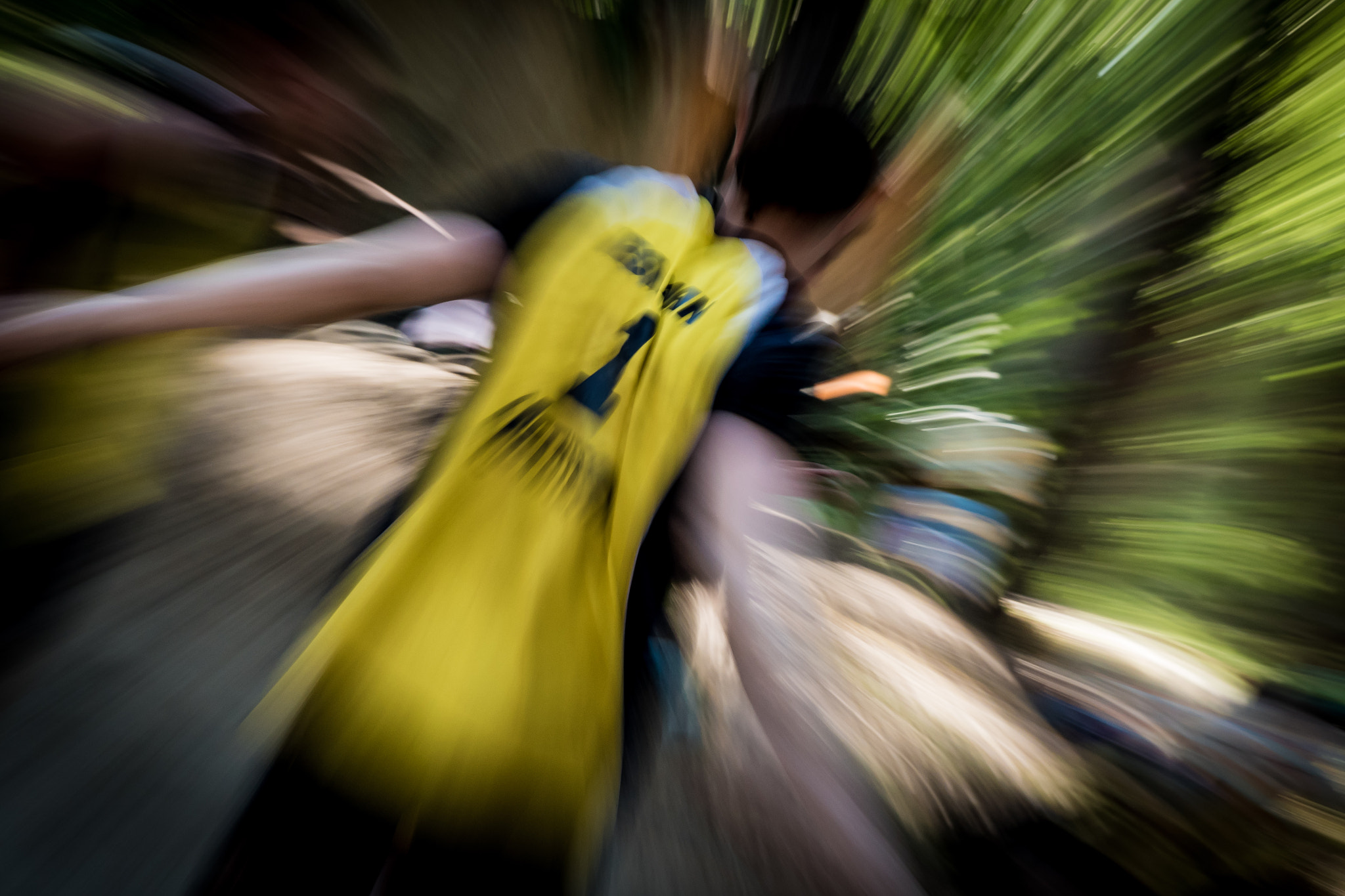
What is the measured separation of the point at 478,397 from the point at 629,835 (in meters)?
0.60

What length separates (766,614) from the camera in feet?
1.52

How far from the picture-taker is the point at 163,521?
0.77m

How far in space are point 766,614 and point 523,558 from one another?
212 millimetres

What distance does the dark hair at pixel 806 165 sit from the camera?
29.0 inches

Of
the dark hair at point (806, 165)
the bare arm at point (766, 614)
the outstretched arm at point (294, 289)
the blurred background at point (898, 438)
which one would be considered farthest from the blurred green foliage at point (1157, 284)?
the outstretched arm at point (294, 289)

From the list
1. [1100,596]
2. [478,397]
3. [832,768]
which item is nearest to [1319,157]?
[1100,596]

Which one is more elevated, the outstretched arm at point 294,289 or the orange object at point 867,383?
the orange object at point 867,383

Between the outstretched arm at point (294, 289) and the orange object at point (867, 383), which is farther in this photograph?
the orange object at point (867, 383)

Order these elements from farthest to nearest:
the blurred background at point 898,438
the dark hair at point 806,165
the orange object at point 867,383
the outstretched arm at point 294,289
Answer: the orange object at point 867,383, the dark hair at point 806,165, the blurred background at point 898,438, the outstretched arm at point 294,289

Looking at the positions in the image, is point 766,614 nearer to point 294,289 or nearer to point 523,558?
point 523,558

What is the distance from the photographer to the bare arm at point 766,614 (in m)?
0.43

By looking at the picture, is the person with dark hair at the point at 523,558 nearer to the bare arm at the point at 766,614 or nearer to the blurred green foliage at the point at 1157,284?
the bare arm at the point at 766,614

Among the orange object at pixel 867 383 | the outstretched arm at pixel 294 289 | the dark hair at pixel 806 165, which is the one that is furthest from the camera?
the orange object at pixel 867 383

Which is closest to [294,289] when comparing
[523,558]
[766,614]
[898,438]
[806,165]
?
[523,558]
